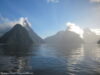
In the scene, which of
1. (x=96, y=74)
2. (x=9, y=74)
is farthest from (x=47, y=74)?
(x=96, y=74)

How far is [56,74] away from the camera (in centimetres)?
3622

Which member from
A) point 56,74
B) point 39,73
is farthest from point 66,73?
point 39,73

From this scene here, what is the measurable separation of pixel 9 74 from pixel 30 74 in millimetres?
4493

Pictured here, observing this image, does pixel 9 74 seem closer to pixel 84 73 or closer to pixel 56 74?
pixel 56 74

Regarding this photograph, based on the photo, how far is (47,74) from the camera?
1412 inches

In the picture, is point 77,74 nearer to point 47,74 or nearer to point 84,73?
point 84,73

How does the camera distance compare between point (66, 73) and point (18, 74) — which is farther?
point (66, 73)

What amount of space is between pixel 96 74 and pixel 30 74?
15.3m

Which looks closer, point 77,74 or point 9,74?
point 9,74

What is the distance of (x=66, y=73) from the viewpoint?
122 feet

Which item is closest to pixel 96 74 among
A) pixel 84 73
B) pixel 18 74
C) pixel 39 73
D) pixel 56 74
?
pixel 84 73

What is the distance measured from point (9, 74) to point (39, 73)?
6835 millimetres

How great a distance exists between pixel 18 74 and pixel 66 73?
11.2 meters

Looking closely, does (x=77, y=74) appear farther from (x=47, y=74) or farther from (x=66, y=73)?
(x=47, y=74)
